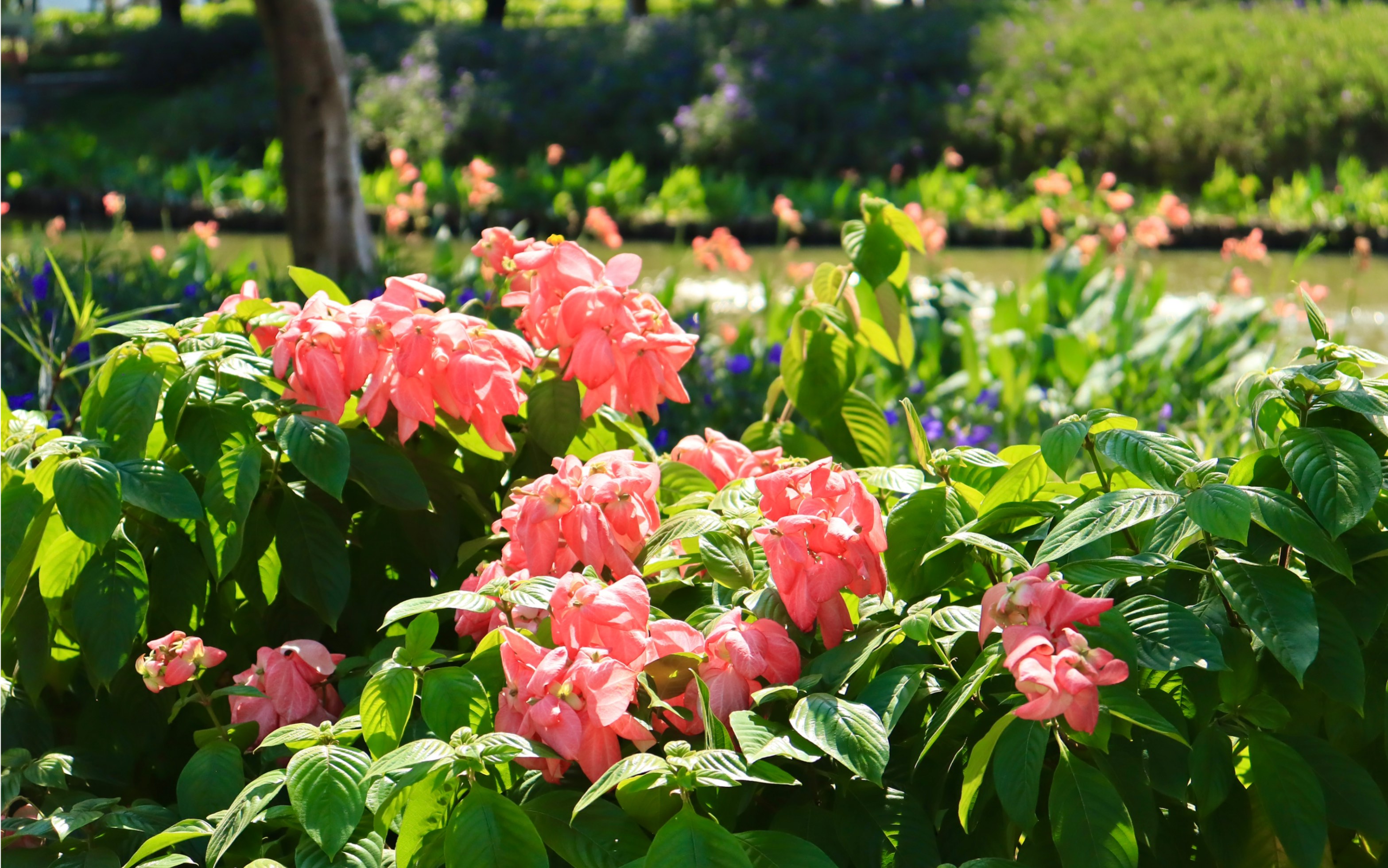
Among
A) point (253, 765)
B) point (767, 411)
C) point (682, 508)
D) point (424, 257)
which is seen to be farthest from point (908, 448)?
point (424, 257)

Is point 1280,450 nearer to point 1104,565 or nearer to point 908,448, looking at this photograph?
point 1104,565

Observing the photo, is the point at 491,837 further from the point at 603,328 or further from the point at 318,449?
the point at 603,328

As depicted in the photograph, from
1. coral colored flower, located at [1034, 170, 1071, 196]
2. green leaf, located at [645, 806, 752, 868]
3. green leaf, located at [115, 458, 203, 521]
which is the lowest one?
coral colored flower, located at [1034, 170, 1071, 196]

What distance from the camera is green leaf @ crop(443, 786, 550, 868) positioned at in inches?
35.6

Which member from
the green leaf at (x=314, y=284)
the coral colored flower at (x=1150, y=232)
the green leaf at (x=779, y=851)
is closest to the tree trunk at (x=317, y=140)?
the green leaf at (x=314, y=284)

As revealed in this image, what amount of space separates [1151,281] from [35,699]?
453 cm

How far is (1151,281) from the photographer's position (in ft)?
16.3

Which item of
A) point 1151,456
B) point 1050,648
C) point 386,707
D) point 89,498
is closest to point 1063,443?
point 1151,456

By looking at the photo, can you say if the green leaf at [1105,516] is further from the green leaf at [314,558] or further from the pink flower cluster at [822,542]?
the green leaf at [314,558]

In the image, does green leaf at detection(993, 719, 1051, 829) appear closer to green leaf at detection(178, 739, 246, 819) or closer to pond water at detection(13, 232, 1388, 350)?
green leaf at detection(178, 739, 246, 819)

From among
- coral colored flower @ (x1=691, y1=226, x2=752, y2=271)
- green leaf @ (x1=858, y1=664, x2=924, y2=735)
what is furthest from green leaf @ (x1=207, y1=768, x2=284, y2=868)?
coral colored flower @ (x1=691, y1=226, x2=752, y2=271)

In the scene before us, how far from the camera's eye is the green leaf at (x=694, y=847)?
34.1 inches

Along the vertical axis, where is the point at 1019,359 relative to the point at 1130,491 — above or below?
below

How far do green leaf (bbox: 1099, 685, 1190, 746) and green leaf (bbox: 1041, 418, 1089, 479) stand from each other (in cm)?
23
